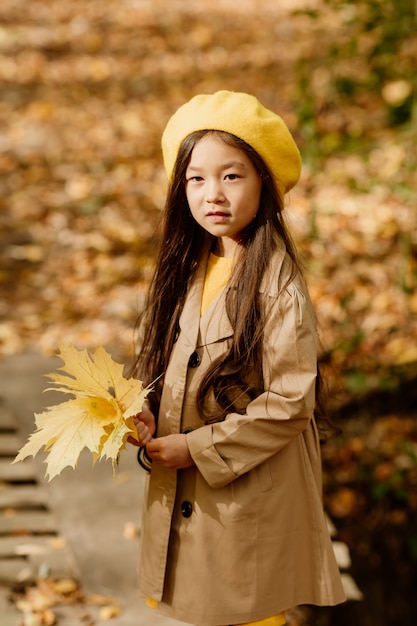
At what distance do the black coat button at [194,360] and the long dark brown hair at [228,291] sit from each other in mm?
58

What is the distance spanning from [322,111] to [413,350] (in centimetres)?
321

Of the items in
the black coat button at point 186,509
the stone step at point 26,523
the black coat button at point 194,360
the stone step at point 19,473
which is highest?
the black coat button at point 194,360

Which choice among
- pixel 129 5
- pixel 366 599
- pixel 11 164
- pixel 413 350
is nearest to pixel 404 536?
pixel 366 599

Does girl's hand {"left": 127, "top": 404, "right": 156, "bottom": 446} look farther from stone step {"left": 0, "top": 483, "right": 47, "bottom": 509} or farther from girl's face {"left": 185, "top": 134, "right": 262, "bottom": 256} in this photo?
stone step {"left": 0, "top": 483, "right": 47, "bottom": 509}

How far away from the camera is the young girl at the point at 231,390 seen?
6.78 ft

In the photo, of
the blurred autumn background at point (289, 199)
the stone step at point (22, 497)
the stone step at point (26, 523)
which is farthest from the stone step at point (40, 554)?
the blurred autumn background at point (289, 199)

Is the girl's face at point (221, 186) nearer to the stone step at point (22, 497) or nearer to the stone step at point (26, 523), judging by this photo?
the stone step at point (26, 523)

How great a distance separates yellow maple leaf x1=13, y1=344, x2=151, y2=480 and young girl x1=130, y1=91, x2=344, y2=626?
121mm

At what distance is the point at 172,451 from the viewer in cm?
212

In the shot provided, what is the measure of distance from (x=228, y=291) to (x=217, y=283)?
0.32 ft

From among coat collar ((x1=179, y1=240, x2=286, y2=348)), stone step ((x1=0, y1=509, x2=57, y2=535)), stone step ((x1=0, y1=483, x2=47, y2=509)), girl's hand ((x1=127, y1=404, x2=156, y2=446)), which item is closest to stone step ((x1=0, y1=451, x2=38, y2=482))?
stone step ((x1=0, y1=483, x2=47, y2=509))

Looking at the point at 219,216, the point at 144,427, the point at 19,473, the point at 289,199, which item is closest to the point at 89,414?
the point at 144,427

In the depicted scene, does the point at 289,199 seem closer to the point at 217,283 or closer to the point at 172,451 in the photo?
the point at 217,283

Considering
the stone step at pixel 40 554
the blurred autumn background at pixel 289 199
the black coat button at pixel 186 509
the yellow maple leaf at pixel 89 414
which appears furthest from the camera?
the blurred autumn background at pixel 289 199
